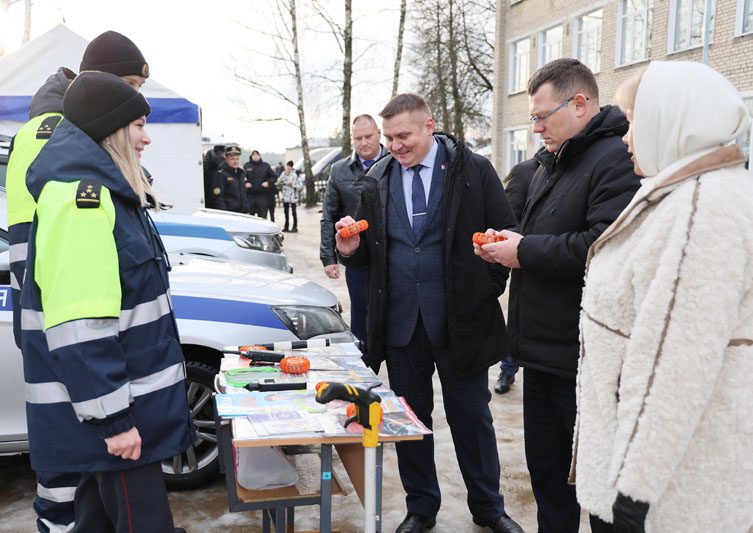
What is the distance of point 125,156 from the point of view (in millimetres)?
2250

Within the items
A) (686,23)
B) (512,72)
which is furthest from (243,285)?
Result: (512,72)

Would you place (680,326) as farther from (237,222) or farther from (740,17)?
(740,17)

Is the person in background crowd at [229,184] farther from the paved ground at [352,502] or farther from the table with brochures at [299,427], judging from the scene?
the table with brochures at [299,427]

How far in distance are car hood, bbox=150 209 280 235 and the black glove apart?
5.84 m

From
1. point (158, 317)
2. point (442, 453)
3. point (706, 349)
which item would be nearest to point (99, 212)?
point (158, 317)

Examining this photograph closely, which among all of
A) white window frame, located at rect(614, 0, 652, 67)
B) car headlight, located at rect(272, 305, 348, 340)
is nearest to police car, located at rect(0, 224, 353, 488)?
car headlight, located at rect(272, 305, 348, 340)

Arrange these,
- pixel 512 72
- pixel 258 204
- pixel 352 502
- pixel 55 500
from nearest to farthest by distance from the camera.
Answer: pixel 55 500
pixel 352 502
pixel 258 204
pixel 512 72

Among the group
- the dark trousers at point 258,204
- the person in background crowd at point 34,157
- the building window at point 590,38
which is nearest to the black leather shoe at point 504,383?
the person in background crowd at point 34,157

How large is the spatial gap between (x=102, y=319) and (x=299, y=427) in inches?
27.1

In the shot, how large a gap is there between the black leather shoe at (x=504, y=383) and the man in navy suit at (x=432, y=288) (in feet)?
7.23

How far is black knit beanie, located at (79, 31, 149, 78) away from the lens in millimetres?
2902

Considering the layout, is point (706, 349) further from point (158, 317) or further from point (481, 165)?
point (481, 165)

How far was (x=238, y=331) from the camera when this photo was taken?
370 centimetres

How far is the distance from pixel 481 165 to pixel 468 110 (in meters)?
34.3
